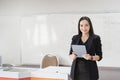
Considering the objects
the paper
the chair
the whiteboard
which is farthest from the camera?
the chair

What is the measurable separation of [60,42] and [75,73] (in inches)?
93.0

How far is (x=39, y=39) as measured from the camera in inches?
177

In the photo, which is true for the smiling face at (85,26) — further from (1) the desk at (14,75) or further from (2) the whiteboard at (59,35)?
(2) the whiteboard at (59,35)

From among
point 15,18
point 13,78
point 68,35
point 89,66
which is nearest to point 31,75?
point 13,78

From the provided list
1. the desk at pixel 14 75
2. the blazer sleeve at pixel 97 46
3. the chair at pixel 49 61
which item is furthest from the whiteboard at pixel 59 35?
the desk at pixel 14 75

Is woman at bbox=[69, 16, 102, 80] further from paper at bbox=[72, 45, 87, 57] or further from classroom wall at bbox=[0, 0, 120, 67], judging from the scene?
classroom wall at bbox=[0, 0, 120, 67]

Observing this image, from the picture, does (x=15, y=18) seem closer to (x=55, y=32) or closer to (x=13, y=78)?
(x=55, y=32)

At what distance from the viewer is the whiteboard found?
13.2ft

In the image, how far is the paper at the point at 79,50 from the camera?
195 centimetres

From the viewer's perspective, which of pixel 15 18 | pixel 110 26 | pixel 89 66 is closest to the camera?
pixel 89 66

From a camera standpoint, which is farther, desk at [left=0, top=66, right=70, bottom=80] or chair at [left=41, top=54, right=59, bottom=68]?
chair at [left=41, top=54, right=59, bottom=68]

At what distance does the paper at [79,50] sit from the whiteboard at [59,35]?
7.14 feet

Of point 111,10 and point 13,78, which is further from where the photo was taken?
point 111,10

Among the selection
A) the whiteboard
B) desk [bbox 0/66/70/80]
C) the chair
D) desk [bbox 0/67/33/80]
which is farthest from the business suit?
the chair
